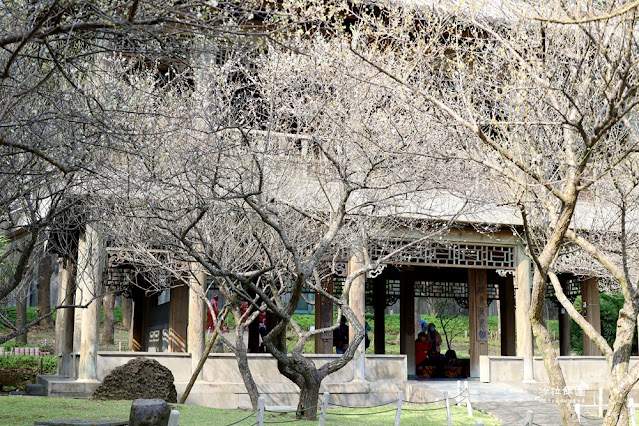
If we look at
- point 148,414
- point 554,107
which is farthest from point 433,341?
point 554,107

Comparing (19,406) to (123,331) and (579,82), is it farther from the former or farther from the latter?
(123,331)

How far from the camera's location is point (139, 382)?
1371 centimetres

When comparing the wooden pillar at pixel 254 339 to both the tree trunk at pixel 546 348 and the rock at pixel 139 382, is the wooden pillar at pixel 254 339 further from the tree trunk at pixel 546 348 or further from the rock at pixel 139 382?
the tree trunk at pixel 546 348

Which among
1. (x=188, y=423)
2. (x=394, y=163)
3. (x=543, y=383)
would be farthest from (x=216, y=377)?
(x=543, y=383)

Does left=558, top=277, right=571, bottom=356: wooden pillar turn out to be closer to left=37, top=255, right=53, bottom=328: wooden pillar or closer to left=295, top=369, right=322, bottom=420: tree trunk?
left=295, top=369, right=322, bottom=420: tree trunk

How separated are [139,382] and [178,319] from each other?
451 cm

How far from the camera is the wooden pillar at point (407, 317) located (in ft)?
72.7

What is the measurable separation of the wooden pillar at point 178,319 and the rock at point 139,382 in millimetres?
4164

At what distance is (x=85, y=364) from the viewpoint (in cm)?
1420

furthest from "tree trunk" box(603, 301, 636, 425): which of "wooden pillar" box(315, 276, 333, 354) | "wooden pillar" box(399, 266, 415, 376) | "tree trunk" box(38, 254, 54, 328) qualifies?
"tree trunk" box(38, 254, 54, 328)

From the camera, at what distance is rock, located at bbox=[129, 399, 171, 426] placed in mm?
9133

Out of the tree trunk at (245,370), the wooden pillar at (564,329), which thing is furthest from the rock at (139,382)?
the wooden pillar at (564,329)

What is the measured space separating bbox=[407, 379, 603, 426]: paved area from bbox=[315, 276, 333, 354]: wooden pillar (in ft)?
9.46

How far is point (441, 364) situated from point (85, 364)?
1039cm
